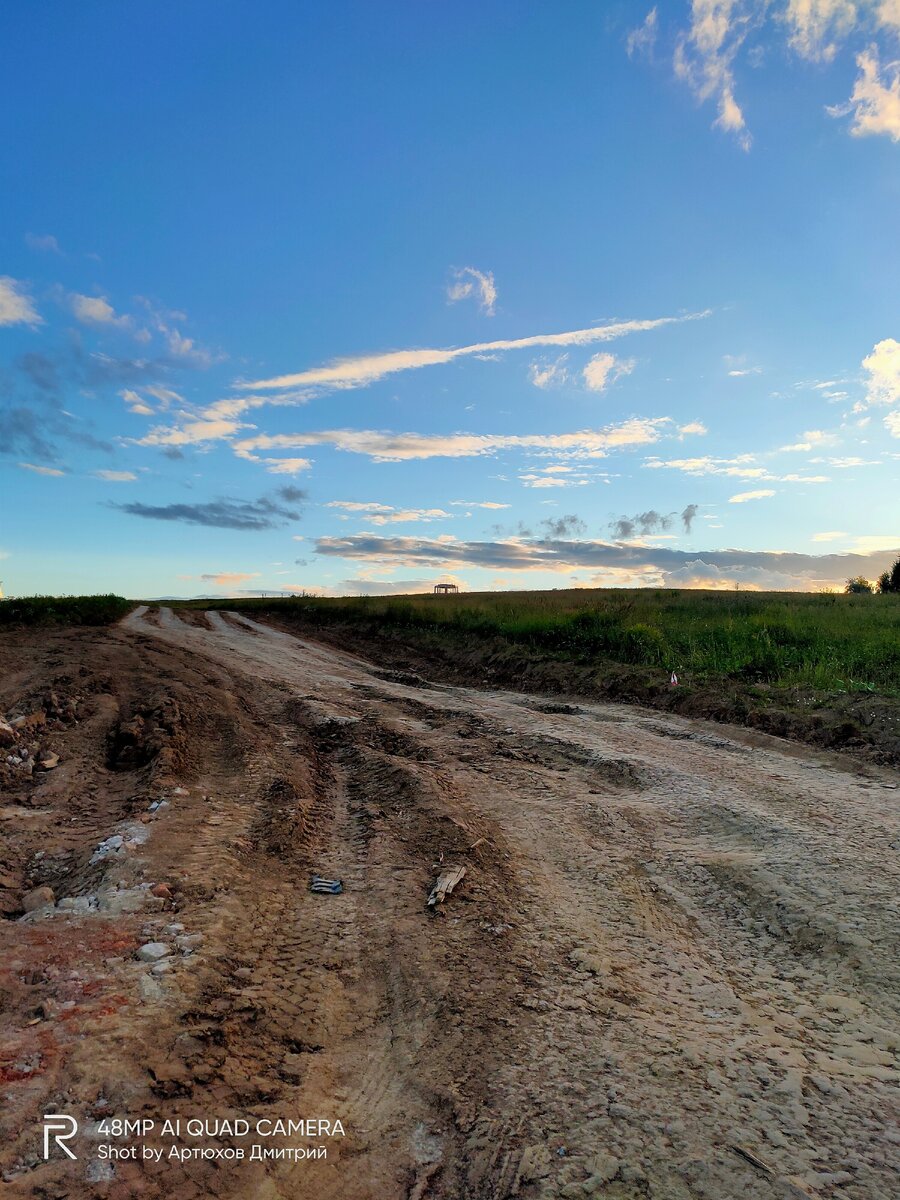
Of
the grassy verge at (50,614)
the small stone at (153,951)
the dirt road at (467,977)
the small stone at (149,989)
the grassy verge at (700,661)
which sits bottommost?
the dirt road at (467,977)

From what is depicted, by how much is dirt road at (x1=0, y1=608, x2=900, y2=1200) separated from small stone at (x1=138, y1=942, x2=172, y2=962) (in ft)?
0.32

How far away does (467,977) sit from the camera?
317 centimetres

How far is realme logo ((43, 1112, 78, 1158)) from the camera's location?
2.10 m

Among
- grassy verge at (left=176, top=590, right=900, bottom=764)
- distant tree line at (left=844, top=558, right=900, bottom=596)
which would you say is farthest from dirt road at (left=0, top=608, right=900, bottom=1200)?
distant tree line at (left=844, top=558, right=900, bottom=596)

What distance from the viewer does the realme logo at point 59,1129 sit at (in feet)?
6.87

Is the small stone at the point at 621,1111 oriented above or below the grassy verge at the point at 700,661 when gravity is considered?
below

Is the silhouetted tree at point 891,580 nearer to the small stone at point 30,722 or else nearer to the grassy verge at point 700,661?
the grassy verge at point 700,661

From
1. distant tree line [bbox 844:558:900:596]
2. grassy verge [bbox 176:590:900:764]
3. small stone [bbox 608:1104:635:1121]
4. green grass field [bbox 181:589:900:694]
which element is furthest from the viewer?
distant tree line [bbox 844:558:900:596]

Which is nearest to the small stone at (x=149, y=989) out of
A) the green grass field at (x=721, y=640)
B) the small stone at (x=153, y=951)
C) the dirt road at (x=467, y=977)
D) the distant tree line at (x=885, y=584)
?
the dirt road at (x=467, y=977)

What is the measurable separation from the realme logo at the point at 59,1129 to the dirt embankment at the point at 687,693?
778cm

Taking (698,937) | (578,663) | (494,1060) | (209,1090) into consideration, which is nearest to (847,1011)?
(698,937)

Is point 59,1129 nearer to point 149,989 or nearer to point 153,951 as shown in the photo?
point 149,989

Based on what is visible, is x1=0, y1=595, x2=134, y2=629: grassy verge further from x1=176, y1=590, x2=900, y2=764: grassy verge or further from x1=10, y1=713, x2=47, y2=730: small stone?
x1=10, y1=713, x2=47, y2=730: small stone

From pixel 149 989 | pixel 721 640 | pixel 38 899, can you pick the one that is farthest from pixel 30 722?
pixel 721 640
